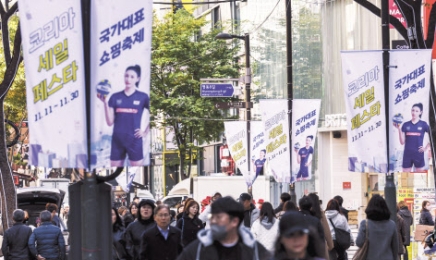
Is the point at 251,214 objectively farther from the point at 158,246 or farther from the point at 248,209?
the point at 158,246

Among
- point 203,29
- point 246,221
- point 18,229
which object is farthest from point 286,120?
point 203,29

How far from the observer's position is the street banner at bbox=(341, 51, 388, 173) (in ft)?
62.6

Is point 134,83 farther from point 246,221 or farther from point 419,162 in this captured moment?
point 246,221

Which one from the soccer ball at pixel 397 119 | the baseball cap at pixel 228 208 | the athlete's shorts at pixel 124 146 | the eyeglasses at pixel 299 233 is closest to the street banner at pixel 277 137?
the soccer ball at pixel 397 119

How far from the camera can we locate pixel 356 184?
53375 millimetres

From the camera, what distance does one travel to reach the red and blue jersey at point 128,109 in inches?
422

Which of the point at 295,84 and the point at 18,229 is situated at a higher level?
the point at 295,84

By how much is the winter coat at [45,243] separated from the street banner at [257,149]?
52.5 feet

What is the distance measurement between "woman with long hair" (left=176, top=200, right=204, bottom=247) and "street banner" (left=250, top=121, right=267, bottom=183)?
17.7m

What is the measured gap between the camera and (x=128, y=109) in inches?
424

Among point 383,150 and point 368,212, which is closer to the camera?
point 368,212

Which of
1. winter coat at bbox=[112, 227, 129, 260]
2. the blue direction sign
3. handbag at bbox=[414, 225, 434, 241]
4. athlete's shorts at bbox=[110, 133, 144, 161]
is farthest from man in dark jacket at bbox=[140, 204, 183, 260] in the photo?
the blue direction sign

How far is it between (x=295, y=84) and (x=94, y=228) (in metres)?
44.9

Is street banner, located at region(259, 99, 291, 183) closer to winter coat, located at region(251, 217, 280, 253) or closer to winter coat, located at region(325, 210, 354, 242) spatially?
winter coat, located at region(325, 210, 354, 242)
